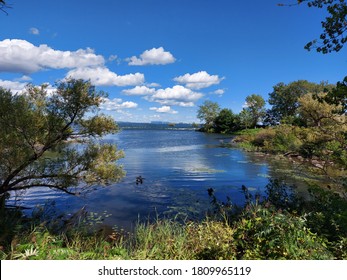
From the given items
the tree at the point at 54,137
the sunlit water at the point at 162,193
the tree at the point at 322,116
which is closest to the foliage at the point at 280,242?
the tree at the point at 322,116

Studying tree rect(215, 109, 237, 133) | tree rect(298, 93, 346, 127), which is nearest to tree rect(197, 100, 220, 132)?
tree rect(215, 109, 237, 133)

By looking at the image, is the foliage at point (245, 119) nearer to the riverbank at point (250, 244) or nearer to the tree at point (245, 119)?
the tree at point (245, 119)

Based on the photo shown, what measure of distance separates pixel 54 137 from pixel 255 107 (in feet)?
314

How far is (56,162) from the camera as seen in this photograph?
12.6 metres

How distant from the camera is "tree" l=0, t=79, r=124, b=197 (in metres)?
11.3

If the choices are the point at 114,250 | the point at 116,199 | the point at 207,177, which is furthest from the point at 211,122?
the point at 114,250

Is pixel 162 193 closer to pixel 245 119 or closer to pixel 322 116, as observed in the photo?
pixel 322 116

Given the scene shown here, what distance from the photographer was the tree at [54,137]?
11328mm

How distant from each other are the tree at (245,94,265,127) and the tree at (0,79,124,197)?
93.1 m

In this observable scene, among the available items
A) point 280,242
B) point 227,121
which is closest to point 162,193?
point 280,242

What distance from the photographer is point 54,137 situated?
12461mm

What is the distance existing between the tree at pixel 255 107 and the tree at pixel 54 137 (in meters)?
93.1
